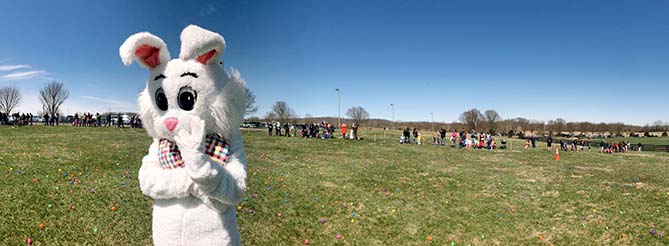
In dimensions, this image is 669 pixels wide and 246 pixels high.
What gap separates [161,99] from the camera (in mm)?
3293

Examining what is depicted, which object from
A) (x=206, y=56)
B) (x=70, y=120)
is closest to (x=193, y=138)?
(x=206, y=56)

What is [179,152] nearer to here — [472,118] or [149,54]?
[149,54]

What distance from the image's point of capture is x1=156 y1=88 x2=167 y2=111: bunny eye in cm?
328

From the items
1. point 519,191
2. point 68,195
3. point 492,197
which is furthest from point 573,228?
point 68,195

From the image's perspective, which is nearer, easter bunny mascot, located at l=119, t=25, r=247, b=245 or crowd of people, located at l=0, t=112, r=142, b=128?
easter bunny mascot, located at l=119, t=25, r=247, b=245

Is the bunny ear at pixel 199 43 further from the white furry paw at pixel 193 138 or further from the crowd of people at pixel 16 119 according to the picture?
the crowd of people at pixel 16 119

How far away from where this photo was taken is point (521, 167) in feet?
62.2

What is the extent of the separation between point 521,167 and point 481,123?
3880 inches

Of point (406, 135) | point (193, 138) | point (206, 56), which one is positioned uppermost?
point (206, 56)

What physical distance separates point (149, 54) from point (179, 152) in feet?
3.18

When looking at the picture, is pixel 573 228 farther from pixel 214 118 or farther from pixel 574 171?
pixel 574 171

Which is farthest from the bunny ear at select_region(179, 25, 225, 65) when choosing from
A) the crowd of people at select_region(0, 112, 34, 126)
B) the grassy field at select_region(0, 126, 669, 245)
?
the crowd of people at select_region(0, 112, 34, 126)

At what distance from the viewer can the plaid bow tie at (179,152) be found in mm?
3244

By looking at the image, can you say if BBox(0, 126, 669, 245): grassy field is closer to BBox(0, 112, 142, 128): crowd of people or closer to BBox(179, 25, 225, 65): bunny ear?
BBox(179, 25, 225, 65): bunny ear
